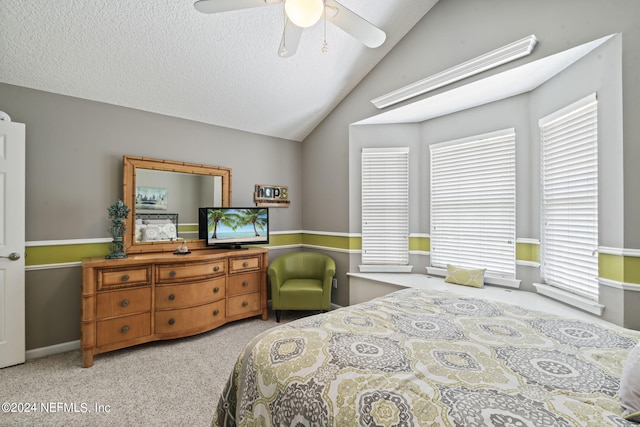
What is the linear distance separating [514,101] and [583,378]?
8.68 ft

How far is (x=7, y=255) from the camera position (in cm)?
237

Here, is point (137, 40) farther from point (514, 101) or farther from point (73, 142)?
point (514, 101)

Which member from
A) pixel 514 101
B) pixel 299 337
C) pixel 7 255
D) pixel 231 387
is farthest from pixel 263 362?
pixel 514 101

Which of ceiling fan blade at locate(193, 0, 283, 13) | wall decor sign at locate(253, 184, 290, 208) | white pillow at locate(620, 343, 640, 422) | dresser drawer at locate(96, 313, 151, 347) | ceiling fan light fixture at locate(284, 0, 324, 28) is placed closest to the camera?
white pillow at locate(620, 343, 640, 422)

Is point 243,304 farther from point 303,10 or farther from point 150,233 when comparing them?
point 303,10

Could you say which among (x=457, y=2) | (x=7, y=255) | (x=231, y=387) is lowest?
(x=231, y=387)

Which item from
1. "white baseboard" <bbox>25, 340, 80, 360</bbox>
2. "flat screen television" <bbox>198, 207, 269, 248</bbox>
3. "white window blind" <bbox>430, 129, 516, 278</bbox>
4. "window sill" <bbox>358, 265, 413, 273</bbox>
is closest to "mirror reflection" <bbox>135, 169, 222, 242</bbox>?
"flat screen television" <bbox>198, 207, 269, 248</bbox>

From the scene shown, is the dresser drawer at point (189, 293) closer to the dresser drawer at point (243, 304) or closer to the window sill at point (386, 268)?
the dresser drawer at point (243, 304)

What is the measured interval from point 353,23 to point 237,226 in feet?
8.23

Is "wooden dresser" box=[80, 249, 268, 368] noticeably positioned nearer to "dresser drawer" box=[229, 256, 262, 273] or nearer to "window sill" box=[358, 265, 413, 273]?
"dresser drawer" box=[229, 256, 262, 273]

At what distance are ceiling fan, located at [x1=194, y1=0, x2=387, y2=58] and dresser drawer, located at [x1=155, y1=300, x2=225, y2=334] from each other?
249cm

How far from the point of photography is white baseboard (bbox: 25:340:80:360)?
99.8 inches

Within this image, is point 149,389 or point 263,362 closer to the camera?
point 263,362

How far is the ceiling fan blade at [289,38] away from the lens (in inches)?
68.9
